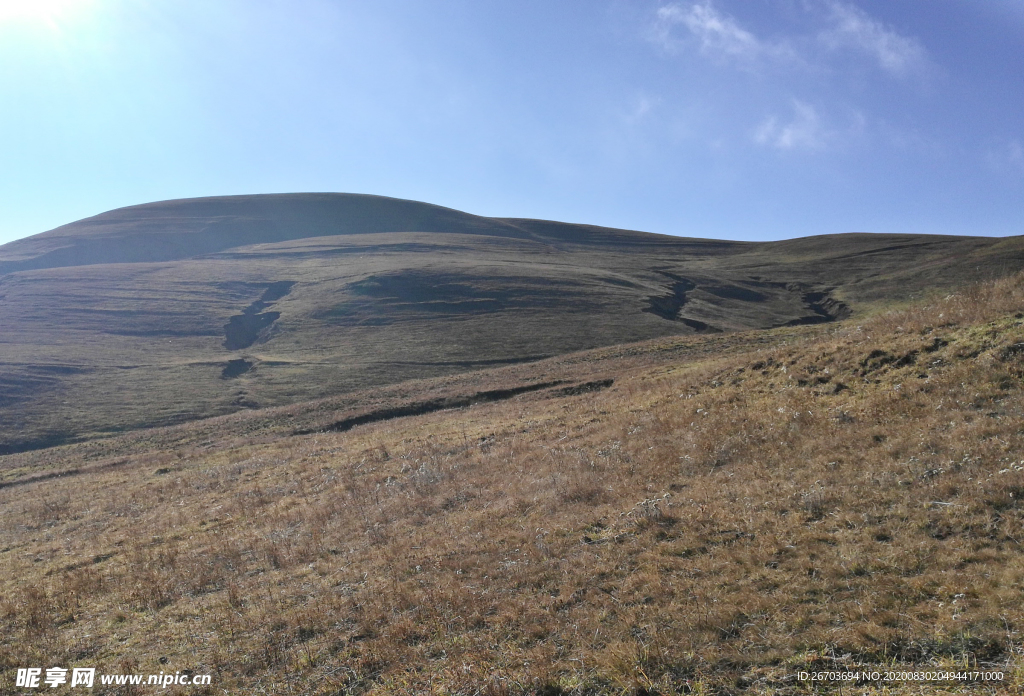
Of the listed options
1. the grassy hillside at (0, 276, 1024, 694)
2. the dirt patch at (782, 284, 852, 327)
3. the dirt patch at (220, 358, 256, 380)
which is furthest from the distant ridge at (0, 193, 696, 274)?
the grassy hillside at (0, 276, 1024, 694)

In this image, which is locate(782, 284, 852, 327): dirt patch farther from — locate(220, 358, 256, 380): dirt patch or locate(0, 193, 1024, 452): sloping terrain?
locate(220, 358, 256, 380): dirt patch

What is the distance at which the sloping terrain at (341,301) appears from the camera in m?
55.3

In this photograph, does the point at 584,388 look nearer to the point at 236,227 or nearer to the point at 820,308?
the point at 820,308

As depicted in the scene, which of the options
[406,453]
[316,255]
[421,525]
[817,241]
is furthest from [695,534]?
[817,241]

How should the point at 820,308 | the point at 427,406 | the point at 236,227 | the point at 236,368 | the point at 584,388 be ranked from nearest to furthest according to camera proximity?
the point at 584,388, the point at 427,406, the point at 236,368, the point at 820,308, the point at 236,227

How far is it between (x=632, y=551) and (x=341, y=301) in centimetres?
8197

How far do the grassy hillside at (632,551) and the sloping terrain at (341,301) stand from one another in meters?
37.3

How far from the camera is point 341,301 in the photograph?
85688 millimetres

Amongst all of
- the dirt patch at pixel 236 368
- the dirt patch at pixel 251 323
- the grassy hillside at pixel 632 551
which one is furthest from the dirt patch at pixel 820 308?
the dirt patch at pixel 251 323

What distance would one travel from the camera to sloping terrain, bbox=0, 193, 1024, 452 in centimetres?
5531

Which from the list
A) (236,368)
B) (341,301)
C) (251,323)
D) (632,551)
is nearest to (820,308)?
(341,301)

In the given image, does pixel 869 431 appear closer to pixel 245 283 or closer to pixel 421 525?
pixel 421 525

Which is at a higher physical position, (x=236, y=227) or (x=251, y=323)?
(x=236, y=227)

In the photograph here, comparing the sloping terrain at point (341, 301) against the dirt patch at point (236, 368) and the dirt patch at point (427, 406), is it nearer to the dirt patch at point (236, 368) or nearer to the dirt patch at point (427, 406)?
the dirt patch at point (236, 368)
